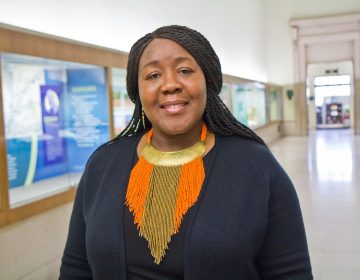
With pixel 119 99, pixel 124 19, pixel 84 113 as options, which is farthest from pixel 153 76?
pixel 124 19

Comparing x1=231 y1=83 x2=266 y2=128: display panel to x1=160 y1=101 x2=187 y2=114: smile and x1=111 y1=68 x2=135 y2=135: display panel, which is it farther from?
x1=160 y1=101 x2=187 y2=114: smile

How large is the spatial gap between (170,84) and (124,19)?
5.60m

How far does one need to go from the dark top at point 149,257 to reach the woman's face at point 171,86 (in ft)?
0.75

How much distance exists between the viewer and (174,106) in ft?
5.68

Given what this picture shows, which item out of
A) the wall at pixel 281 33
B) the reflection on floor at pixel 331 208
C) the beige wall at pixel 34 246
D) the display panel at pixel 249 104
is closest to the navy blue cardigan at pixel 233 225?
the beige wall at pixel 34 246

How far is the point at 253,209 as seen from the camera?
1.65 m

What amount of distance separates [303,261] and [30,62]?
3548 millimetres

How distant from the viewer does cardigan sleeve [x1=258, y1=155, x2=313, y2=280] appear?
65.6 inches

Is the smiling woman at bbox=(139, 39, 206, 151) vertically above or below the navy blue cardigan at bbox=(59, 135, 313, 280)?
above

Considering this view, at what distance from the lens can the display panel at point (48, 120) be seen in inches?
166

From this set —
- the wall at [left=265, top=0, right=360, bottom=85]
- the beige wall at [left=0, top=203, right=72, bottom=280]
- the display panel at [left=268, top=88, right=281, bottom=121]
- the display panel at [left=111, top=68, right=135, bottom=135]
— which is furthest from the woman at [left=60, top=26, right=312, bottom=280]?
the wall at [left=265, top=0, right=360, bottom=85]

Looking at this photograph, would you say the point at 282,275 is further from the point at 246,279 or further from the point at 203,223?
the point at 203,223

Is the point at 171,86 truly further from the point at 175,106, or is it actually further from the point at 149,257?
the point at 149,257

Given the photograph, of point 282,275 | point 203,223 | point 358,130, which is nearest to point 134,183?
point 203,223
